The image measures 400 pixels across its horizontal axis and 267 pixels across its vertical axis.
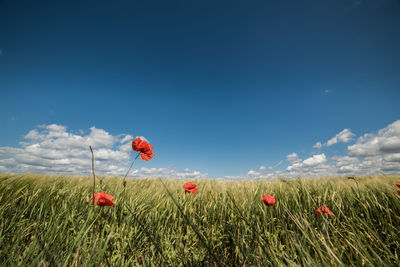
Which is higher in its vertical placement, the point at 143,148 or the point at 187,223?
the point at 143,148

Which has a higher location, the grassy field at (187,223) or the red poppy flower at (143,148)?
the red poppy flower at (143,148)

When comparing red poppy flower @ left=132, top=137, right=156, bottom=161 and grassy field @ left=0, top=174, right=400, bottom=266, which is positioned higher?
red poppy flower @ left=132, top=137, right=156, bottom=161

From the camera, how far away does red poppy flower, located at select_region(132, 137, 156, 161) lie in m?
1.88

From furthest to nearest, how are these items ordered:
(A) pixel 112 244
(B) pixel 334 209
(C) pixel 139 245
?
(B) pixel 334 209 < (C) pixel 139 245 < (A) pixel 112 244

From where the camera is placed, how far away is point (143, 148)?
6.31 ft

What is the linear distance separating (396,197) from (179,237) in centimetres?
246

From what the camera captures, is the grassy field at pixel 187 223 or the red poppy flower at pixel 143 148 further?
the red poppy flower at pixel 143 148

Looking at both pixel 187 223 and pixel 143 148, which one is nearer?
pixel 143 148

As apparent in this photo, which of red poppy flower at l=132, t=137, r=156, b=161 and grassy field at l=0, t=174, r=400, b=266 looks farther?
red poppy flower at l=132, t=137, r=156, b=161

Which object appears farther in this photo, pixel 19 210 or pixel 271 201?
pixel 19 210

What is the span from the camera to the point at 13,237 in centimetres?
172

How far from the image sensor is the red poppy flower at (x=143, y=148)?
1.88 meters

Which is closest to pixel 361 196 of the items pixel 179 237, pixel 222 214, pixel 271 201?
pixel 271 201

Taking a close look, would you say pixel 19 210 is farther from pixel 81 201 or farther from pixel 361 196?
pixel 361 196
